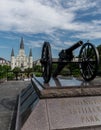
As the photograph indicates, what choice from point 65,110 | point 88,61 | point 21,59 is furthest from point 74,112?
point 21,59

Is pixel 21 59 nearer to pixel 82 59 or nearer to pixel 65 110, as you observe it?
pixel 82 59

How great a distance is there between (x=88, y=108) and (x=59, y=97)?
56 centimetres

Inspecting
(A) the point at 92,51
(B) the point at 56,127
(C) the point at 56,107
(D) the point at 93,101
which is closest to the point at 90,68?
(A) the point at 92,51

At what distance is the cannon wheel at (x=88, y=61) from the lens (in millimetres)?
5592

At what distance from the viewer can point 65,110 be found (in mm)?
4008

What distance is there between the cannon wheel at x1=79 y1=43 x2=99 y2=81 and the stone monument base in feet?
3.62

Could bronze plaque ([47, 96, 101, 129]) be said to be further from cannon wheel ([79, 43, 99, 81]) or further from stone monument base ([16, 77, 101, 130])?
cannon wheel ([79, 43, 99, 81])

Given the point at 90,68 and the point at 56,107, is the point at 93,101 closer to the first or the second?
the point at 56,107

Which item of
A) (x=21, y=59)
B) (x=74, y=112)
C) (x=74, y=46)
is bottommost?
(x=21, y=59)

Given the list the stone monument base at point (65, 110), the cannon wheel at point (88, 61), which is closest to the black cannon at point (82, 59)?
the cannon wheel at point (88, 61)

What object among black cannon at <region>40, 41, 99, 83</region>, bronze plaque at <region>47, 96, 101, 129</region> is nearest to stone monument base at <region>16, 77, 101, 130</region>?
bronze plaque at <region>47, 96, 101, 129</region>

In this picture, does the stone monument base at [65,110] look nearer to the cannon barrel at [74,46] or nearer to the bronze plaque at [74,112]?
the bronze plaque at [74,112]

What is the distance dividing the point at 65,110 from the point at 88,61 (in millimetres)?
2205

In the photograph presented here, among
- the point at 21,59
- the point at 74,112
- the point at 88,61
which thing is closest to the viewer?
the point at 74,112
